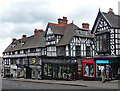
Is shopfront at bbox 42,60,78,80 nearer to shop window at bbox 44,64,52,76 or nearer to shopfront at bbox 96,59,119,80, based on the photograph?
shop window at bbox 44,64,52,76

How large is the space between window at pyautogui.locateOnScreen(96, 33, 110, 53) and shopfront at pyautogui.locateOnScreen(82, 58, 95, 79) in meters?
2.22

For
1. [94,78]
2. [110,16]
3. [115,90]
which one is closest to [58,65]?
[94,78]

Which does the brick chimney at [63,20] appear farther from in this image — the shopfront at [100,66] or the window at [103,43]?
the shopfront at [100,66]

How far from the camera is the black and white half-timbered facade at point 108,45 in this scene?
21.0 m

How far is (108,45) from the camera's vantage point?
2144 cm

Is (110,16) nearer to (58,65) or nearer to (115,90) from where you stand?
(115,90)

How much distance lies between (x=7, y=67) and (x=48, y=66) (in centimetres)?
2654

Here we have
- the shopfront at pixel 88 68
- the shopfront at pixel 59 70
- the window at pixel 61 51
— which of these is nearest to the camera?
the shopfront at pixel 88 68

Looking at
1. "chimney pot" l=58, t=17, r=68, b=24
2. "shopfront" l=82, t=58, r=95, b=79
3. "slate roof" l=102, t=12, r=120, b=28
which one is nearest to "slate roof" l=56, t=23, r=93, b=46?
"chimney pot" l=58, t=17, r=68, b=24

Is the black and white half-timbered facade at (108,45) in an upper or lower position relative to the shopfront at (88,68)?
upper

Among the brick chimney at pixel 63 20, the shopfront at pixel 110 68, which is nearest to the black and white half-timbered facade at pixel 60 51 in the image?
the brick chimney at pixel 63 20

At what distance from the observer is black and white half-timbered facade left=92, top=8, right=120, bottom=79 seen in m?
21.0

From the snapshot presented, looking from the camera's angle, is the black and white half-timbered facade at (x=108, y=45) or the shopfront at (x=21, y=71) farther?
the shopfront at (x=21, y=71)

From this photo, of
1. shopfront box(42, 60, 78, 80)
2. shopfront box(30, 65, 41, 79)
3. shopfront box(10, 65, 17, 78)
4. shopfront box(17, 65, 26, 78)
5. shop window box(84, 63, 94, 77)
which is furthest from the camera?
shopfront box(10, 65, 17, 78)
